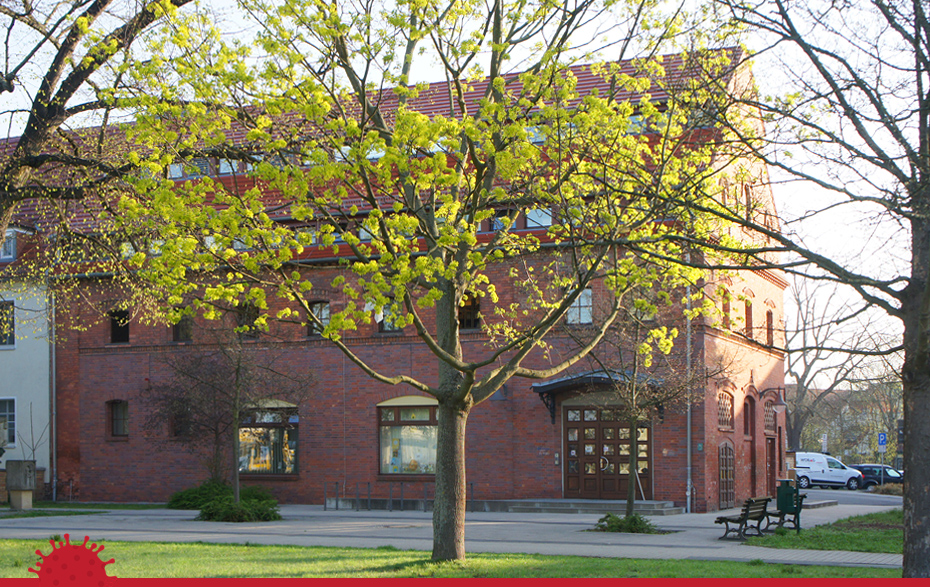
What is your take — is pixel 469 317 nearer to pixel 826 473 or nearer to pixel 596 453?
pixel 596 453

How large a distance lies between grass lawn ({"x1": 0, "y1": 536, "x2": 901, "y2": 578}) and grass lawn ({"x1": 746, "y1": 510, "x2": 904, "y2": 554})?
3447 millimetres

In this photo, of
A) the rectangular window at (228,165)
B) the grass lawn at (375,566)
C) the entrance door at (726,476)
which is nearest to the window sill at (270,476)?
the rectangular window at (228,165)

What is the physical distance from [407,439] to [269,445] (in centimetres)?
461

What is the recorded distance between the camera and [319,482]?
28.4 metres

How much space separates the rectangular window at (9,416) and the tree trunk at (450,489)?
23.8 m

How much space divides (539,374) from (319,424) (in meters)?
17.0

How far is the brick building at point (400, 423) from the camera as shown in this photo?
25469mm

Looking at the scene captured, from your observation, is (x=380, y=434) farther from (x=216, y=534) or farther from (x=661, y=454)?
(x=216, y=534)

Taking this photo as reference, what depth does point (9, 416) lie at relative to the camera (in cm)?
3180

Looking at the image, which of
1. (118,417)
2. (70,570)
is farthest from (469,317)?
(70,570)

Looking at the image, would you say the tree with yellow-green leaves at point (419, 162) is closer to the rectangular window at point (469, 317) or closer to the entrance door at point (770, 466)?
the rectangular window at point (469, 317)

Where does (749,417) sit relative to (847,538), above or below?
above

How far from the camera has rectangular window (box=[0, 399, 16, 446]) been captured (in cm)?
3145

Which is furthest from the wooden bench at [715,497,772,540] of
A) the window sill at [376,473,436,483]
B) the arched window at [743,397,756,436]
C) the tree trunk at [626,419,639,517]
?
the arched window at [743,397,756,436]
